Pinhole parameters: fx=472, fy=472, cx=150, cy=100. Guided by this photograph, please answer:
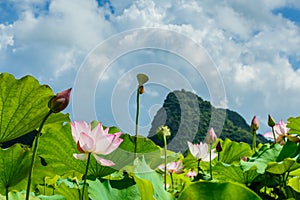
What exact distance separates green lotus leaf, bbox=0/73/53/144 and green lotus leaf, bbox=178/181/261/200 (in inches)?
23.9

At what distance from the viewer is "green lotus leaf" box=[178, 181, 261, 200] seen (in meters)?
0.52

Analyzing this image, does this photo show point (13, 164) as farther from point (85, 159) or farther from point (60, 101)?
point (60, 101)

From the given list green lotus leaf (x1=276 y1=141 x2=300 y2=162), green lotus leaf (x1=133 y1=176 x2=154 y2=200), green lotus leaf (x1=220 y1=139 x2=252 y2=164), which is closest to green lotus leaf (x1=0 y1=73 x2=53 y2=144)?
green lotus leaf (x1=133 y1=176 x2=154 y2=200)

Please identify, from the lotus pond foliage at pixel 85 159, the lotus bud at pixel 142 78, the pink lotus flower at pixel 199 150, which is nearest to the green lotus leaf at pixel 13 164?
the lotus pond foliage at pixel 85 159

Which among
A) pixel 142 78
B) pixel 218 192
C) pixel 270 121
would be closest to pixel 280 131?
pixel 270 121

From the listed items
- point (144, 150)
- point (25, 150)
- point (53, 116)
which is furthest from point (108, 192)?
point (144, 150)

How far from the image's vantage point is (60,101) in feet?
2.59

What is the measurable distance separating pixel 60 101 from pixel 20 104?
1.11 feet

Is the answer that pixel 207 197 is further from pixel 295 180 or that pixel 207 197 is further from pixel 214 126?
pixel 214 126

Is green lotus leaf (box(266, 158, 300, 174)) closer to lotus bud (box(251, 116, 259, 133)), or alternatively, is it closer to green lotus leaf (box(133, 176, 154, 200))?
green lotus leaf (box(133, 176, 154, 200))

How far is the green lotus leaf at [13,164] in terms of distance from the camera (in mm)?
999

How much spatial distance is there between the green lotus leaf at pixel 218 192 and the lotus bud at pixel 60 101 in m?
0.31

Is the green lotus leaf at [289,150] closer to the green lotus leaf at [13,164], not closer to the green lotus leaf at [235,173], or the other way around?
the green lotus leaf at [235,173]

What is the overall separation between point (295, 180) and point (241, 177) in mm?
350
